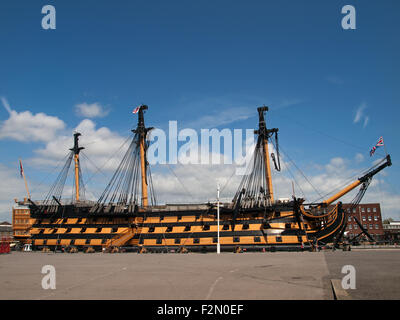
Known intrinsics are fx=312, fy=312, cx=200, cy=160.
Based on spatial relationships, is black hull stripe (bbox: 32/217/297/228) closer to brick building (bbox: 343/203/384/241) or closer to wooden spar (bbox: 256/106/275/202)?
wooden spar (bbox: 256/106/275/202)

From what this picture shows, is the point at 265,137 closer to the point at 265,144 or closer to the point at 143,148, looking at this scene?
the point at 265,144

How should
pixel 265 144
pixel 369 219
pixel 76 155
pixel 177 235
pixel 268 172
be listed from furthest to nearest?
pixel 369 219
pixel 76 155
pixel 265 144
pixel 268 172
pixel 177 235

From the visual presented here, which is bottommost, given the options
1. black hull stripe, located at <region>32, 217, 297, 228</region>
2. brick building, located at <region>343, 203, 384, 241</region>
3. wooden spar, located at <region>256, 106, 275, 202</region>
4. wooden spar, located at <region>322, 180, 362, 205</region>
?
brick building, located at <region>343, 203, 384, 241</region>

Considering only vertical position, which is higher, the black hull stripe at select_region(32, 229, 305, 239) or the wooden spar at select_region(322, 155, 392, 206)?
the wooden spar at select_region(322, 155, 392, 206)

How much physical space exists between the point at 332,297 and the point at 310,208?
33691mm

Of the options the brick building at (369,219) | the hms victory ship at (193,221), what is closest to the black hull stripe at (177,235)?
the hms victory ship at (193,221)

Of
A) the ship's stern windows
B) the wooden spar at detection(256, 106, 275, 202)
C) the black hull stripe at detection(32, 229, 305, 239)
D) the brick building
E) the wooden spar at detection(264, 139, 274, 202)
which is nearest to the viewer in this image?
the black hull stripe at detection(32, 229, 305, 239)

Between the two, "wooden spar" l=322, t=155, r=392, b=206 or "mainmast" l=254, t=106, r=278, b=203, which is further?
"mainmast" l=254, t=106, r=278, b=203

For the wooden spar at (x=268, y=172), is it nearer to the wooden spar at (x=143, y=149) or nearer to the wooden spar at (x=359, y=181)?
the wooden spar at (x=359, y=181)

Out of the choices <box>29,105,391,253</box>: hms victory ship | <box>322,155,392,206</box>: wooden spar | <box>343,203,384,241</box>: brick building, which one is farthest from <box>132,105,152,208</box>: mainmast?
<box>343,203,384,241</box>: brick building

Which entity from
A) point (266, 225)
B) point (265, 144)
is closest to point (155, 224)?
point (266, 225)

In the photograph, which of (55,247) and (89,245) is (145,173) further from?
(55,247)

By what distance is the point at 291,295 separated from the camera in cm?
1134
